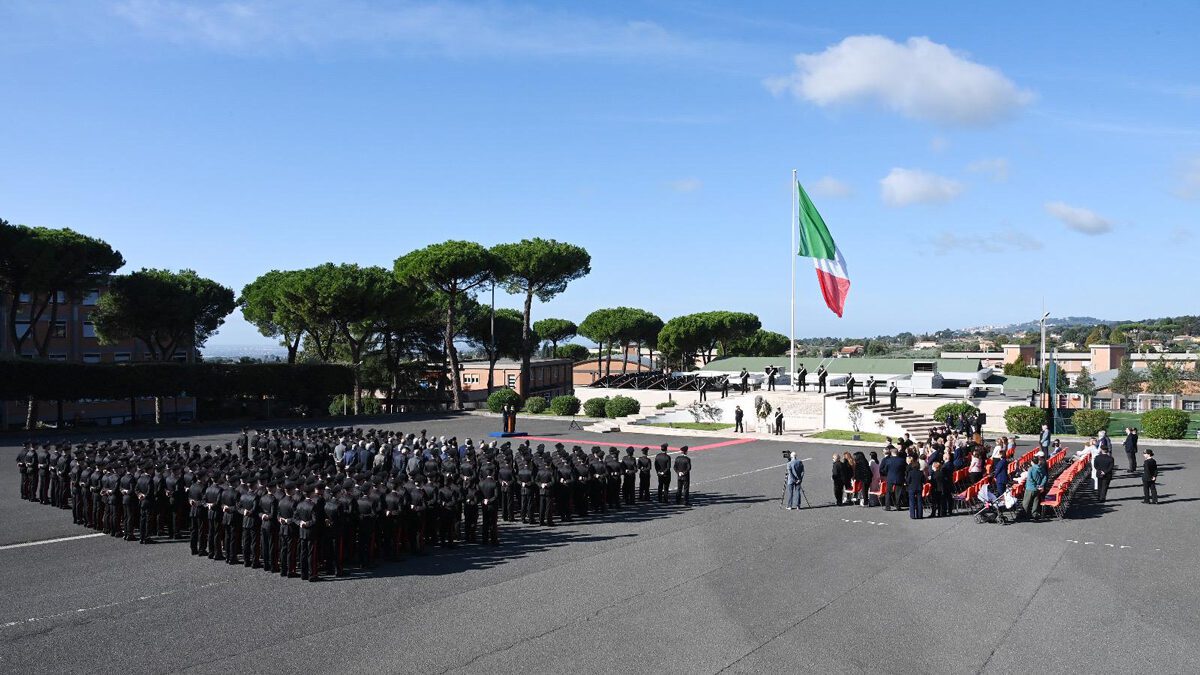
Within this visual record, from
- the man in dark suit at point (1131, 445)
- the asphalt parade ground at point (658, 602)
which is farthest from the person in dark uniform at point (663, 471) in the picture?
the man in dark suit at point (1131, 445)

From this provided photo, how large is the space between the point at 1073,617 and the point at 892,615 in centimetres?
224

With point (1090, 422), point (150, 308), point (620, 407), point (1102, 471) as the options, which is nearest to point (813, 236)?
point (1090, 422)

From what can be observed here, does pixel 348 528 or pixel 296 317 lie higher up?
pixel 296 317

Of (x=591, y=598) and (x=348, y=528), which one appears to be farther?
(x=348, y=528)

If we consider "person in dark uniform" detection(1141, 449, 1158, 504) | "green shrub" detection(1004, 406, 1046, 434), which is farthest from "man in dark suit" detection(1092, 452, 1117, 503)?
"green shrub" detection(1004, 406, 1046, 434)

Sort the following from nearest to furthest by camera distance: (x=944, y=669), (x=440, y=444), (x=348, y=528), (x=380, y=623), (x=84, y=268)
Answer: (x=944, y=669), (x=380, y=623), (x=348, y=528), (x=440, y=444), (x=84, y=268)

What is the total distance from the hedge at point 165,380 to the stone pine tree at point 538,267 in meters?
12.7

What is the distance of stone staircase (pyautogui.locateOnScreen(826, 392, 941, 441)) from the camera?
33.5 meters

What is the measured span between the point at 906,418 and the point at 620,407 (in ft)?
45.5

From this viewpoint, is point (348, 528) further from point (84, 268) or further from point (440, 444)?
point (84, 268)

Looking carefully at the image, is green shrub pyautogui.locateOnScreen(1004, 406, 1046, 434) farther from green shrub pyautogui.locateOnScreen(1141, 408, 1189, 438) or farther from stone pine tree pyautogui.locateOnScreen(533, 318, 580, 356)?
stone pine tree pyautogui.locateOnScreen(533, 318, 580, 356)

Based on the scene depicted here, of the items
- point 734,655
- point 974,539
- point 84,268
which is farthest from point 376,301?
point 734,655

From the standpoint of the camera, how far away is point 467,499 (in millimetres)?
14680

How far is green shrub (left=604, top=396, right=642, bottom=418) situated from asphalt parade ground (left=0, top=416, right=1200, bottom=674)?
82.8 feet
